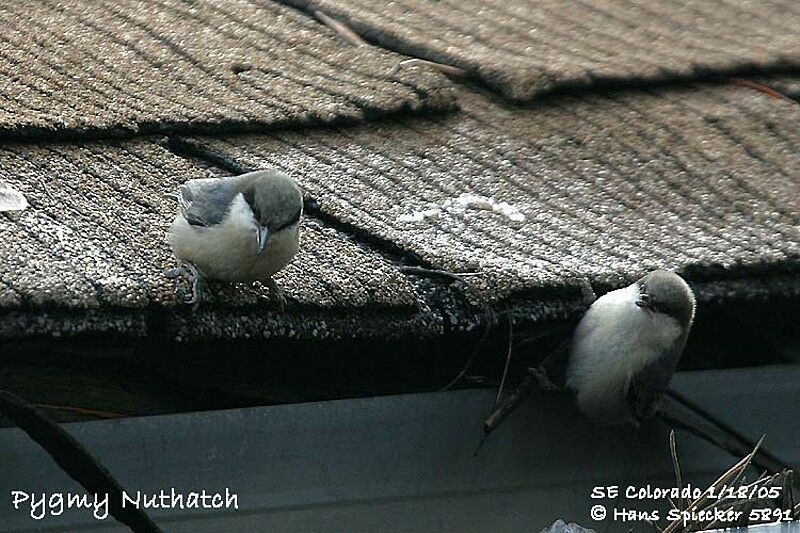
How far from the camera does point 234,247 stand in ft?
9.35

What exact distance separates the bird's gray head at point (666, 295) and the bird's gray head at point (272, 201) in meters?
0.74

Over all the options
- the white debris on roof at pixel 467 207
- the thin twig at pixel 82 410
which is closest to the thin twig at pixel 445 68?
the white debris on roof at pixel 467 207

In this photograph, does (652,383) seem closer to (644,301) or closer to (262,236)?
(644,301)

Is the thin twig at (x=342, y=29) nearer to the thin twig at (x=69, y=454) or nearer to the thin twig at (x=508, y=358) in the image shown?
the thin twig at (x=508, y=358)

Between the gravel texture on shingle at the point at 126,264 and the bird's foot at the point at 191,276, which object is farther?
the bird's foot at the point at 191,276

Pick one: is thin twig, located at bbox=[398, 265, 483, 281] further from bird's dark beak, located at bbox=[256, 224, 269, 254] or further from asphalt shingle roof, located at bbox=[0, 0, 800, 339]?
bird's dark beak, located at bbox=[256, 224, 269, 254]

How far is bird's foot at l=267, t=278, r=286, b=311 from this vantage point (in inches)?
105

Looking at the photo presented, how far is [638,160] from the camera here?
11.7 feet

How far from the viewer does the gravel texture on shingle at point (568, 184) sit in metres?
3.04

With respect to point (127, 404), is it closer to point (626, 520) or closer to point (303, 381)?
point (303, 381)

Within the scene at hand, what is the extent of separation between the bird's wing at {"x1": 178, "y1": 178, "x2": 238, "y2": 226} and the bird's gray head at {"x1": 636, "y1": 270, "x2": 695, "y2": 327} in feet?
2.89

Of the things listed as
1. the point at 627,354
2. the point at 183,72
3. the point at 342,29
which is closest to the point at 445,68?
the point at 342,29

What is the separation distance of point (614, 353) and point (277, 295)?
799mm

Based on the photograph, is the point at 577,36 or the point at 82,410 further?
the point at 577,36
